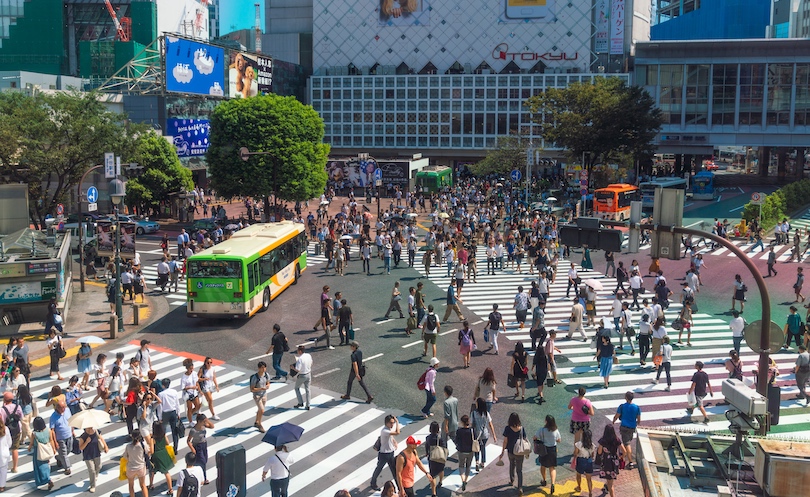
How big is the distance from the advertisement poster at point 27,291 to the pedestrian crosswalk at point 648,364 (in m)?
15.0

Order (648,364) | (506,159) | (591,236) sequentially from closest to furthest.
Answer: (591,236), (648,364), (506,159)

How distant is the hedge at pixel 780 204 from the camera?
1938 inches

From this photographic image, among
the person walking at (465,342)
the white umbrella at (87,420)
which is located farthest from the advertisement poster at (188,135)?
the white umbrella at (87,420)

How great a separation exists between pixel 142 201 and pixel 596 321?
37468 millimetres

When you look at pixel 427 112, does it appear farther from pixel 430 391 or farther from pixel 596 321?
pixel 430 391

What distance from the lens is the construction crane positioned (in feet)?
368

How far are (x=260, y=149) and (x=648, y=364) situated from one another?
35356 mm

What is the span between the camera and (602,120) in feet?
224

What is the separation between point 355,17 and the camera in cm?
11206

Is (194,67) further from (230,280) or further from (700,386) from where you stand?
(700,386)

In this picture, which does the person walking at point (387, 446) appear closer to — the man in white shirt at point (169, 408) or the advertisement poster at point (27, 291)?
the man in white shirt at point (169, 408)

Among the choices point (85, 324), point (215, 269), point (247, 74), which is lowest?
point (85, 324)

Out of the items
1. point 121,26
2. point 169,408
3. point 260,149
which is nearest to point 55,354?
point 169,408

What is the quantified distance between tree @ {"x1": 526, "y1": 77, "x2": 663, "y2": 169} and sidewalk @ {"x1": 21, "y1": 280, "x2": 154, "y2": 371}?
45.1 meters
